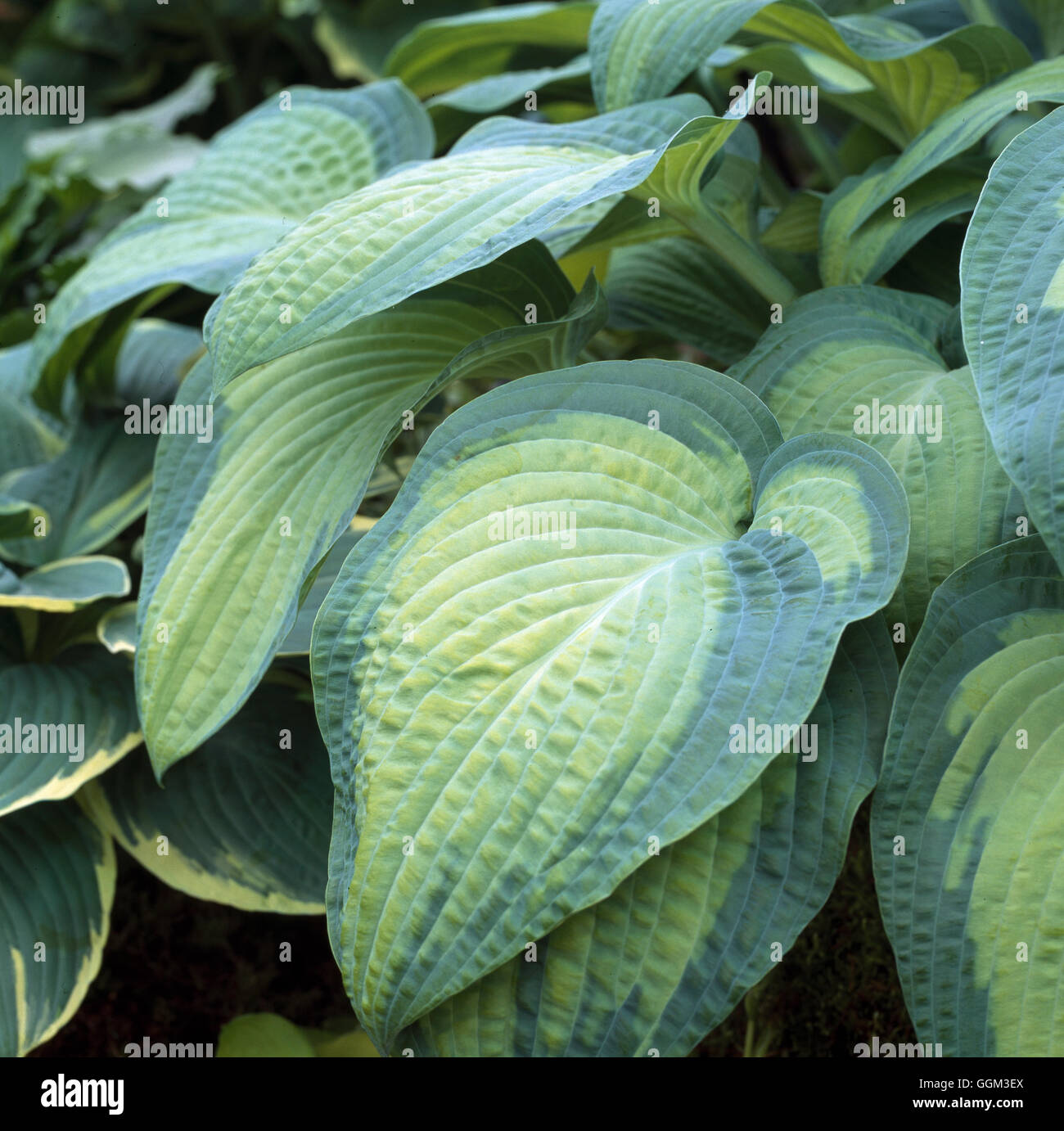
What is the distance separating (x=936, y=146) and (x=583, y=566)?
551 mm

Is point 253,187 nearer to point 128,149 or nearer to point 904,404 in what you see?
point 904,404

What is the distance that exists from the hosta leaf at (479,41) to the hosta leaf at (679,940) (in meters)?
0.99

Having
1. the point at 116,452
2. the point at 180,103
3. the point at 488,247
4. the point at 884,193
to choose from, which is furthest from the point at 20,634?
the point at 180,103

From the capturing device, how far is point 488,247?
693mm

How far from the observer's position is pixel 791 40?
3.55 ft

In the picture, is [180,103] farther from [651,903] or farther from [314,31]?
[651,903]

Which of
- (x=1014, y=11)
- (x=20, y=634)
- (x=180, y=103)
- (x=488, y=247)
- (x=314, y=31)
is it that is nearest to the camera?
(x=488, y=247)

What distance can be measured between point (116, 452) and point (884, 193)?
36.4 inches

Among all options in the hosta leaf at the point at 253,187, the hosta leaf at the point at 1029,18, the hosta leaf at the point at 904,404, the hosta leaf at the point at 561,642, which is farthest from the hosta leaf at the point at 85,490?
the hosta leaf at the point at 1029,18

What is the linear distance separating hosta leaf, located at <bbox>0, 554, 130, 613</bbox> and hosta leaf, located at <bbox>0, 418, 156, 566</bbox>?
62 mm

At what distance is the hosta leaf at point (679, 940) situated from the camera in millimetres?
600

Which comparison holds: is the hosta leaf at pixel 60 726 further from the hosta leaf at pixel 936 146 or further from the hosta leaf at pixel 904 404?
the hosta leaf at pixel 936 146

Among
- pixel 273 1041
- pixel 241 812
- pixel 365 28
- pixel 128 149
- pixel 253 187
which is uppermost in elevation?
pixel 365 28

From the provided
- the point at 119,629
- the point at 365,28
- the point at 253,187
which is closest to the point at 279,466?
the point at 119,629
